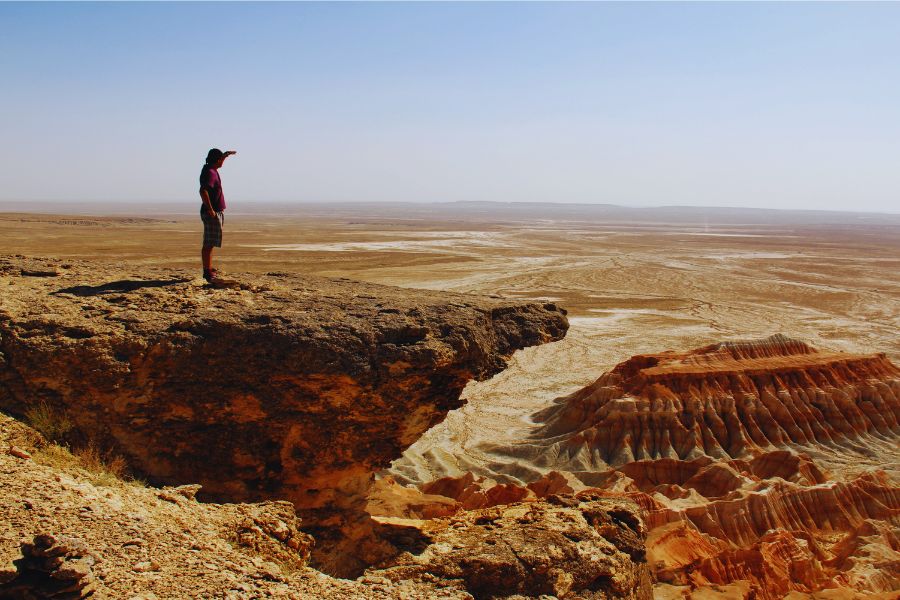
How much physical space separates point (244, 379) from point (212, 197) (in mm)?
2374

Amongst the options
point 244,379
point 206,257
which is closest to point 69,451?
point 244,379

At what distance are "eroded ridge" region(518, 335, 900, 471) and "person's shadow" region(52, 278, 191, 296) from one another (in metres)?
14.1

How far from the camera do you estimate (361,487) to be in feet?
23.3

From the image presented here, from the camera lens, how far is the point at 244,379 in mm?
6168

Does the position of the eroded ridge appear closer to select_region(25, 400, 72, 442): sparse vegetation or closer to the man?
the man

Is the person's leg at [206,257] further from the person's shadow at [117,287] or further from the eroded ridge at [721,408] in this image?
the eroded ridge at [721,408]

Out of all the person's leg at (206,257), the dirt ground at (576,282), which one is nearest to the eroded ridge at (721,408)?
the dirt ground at (576,282)

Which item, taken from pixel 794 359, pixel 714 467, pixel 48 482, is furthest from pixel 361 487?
pixel 794 359

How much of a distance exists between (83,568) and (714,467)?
15.6m

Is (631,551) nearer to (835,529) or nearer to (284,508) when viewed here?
(284,508)

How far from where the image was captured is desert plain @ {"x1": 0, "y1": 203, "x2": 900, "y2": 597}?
2048 cm

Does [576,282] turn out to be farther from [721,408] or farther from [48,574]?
[48,574]

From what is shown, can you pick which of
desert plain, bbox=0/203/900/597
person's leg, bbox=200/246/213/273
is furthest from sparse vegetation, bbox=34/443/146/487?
desert plain, bbox=0/203/900/597

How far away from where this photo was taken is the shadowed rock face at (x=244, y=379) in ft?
19.0
